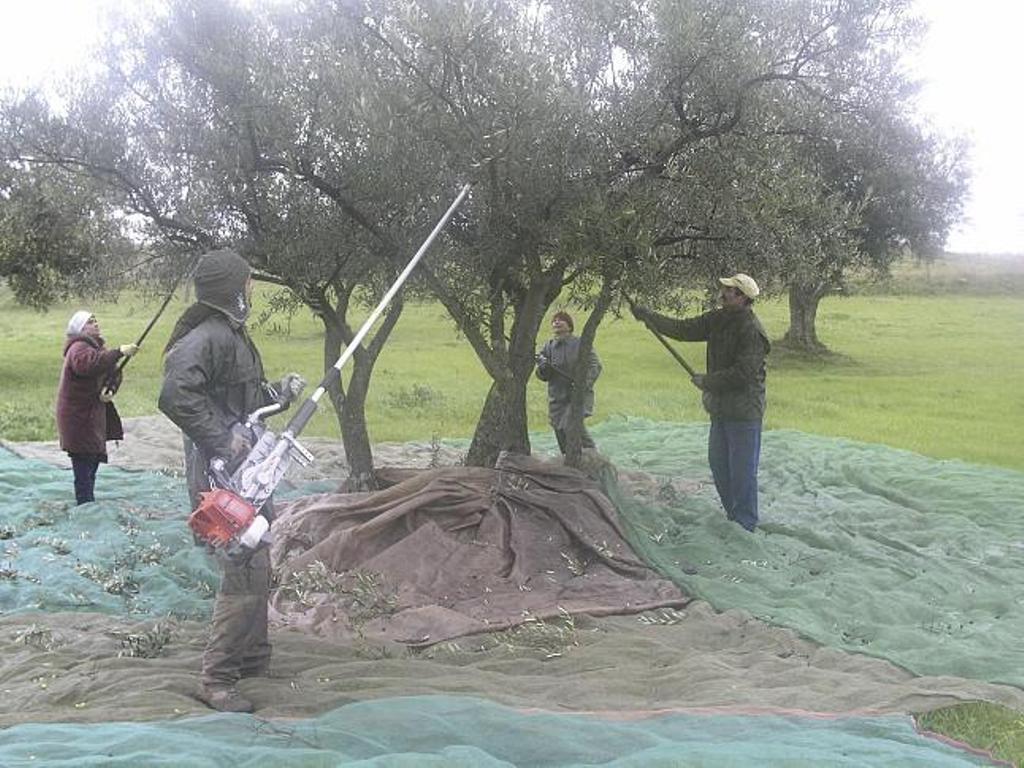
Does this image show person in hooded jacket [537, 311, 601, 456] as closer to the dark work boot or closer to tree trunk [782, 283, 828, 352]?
the dark work boot

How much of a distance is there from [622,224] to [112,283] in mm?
6505

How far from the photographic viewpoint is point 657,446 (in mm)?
16531

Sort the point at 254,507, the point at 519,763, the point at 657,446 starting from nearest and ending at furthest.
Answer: the point at 519,763 → the point at 254,507 → the point at 657,446

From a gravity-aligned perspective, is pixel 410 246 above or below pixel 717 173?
below

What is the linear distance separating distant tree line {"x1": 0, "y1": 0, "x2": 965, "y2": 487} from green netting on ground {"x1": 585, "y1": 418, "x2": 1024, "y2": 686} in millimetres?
2121

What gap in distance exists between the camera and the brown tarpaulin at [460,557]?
8.03 m

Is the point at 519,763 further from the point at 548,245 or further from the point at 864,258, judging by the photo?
the point at 864,258

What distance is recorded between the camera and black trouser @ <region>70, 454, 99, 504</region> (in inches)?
433

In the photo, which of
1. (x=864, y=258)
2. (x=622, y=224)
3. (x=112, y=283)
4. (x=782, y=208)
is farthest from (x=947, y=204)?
(x=112, y=283)

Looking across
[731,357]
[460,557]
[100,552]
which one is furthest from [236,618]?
[731,357]

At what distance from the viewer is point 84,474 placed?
36.2 ft

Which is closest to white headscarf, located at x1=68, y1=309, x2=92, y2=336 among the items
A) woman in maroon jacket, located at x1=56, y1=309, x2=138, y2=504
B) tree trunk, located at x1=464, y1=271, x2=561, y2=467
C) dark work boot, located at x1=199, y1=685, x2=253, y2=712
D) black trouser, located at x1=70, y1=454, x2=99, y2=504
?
woman in maroon jacket, located at x1=56, y1=309, x2=138, y2=504

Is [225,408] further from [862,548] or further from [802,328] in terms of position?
[802,328]

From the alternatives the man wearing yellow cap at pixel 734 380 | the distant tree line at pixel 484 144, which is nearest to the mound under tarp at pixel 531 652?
the man wearing yellow cap at pixel 734 380
